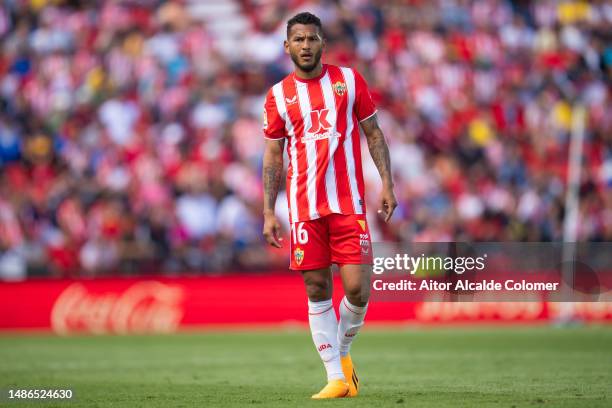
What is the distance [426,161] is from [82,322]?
7.32 m

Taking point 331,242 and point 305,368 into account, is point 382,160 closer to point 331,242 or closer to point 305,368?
point 331,242

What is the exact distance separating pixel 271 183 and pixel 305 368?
3.89 metres

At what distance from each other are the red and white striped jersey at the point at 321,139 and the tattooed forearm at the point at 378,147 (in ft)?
0.29

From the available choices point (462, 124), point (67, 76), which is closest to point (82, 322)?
point (67, 76)

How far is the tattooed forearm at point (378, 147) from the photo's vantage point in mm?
8531

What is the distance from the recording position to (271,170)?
866cm

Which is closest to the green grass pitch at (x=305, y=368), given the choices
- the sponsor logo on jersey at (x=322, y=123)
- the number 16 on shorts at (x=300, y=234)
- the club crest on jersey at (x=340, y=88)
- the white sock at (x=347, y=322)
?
the white sock at (x=347, y=322)

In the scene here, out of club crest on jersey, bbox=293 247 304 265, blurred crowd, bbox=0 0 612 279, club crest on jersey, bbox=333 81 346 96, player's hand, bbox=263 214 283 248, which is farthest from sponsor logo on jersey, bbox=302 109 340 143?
blurred crowd, bbox=0 0 612 279

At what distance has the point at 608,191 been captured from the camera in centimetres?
2145

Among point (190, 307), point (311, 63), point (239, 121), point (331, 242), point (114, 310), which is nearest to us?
point (311, 63)

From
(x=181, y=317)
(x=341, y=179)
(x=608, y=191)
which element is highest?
(x=341, y=179)

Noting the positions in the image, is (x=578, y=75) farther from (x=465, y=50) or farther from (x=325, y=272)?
(x=325, y=272)

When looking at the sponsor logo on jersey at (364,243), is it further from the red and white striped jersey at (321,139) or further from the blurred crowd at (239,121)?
the blurred crowd at (239,121)

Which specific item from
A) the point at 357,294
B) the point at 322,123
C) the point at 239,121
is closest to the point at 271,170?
the point at 322,123
